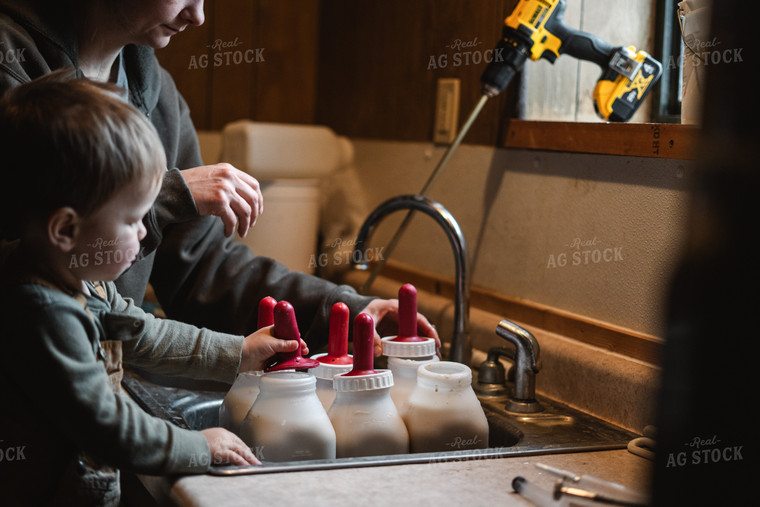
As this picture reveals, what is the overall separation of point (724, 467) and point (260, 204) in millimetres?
703

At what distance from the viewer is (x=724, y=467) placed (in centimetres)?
41

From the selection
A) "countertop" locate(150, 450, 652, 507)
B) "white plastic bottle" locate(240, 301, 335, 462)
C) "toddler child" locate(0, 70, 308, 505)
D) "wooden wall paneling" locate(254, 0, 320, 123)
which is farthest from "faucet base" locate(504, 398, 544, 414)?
"wooden wall paneling" locate(254, 0, 320, 123)

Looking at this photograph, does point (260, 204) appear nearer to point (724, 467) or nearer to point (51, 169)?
point (51, 169)

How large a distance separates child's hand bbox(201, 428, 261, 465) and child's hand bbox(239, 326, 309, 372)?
0.13m

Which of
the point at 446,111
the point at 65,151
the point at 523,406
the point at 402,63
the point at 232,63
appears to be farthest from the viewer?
the point at 232,63

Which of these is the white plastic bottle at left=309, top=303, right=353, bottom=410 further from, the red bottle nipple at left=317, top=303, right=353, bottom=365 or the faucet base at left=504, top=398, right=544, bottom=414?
the faucet base at left=504, top=398, right=544, bottom=414

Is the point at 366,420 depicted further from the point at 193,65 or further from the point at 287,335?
the point at 193,65

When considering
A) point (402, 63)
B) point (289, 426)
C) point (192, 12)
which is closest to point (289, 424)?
point (289, 426)

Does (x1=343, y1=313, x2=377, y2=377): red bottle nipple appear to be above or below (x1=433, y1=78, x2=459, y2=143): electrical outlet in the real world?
below

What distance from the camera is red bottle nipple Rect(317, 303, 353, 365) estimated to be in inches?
39.5

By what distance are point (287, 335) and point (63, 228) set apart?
302 mm

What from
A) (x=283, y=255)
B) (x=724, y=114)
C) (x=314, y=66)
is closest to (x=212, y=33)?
(x=314, y=66)

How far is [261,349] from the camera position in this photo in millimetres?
952

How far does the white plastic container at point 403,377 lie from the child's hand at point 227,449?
0.23m
